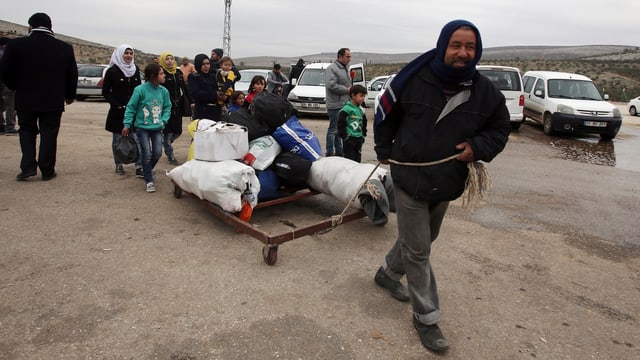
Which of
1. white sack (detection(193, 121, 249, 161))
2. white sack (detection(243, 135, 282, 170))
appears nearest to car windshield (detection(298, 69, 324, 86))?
white sack (detection(243, 135, 282, 170))

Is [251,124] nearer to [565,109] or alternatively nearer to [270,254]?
[270,254]

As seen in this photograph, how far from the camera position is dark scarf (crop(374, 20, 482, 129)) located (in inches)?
96.5

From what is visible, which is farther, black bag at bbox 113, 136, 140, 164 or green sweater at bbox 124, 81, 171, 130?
black bag at bbox 113, 136, 140, 164

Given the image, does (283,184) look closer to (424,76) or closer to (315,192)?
(315,192)

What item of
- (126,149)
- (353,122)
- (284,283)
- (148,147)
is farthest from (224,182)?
(353,122)

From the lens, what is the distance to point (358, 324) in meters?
2.91

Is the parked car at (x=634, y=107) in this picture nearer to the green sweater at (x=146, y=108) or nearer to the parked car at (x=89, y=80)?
the green sweater at (x=146, y=108)

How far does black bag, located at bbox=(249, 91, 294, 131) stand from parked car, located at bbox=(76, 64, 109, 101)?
15352mm

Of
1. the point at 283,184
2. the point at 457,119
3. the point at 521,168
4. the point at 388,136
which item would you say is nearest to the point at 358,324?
the point at 388,136

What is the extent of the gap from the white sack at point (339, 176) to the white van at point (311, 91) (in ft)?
29.0

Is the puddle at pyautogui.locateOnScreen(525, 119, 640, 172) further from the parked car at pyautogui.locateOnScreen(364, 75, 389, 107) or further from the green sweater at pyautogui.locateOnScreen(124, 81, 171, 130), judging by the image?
the green sweater at pyautogui.locateOnScreen(124, 81, 171, 130)

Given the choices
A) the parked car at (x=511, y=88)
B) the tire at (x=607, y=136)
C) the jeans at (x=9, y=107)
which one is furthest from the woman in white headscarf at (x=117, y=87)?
the tire at (x=607, y=136)

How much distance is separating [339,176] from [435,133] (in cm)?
206

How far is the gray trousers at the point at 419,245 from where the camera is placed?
8.82 feet
